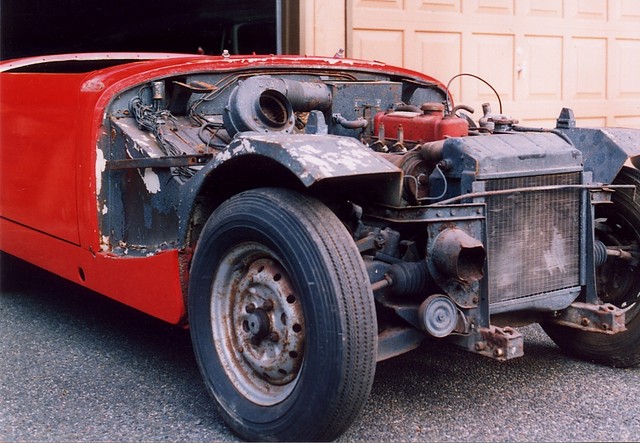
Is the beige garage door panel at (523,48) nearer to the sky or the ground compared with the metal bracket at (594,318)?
nearer to the sky

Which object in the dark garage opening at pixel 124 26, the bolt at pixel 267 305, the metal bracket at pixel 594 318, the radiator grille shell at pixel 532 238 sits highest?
the dark garage opening at pixel 124 26

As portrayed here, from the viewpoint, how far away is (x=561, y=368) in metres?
4.05

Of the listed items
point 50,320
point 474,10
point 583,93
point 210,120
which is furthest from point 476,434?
point 583,93

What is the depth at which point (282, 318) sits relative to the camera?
3178 mm

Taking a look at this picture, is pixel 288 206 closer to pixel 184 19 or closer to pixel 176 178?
pixel 176 178

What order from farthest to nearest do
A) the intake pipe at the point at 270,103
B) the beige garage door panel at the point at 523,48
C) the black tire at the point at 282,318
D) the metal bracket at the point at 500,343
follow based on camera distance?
the beige garage door panel at the point at 523,48 < the intake pipe at the point at 270,103 < the metal bracket at the point at 500,343 < the black tire at the point at 282,318

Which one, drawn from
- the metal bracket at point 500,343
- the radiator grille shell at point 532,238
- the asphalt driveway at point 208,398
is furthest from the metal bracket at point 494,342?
the asphalt driveway at point 208,398

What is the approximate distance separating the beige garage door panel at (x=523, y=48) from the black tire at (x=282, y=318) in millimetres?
4054

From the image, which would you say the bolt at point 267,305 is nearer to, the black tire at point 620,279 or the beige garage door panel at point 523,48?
the black tire at point 620,279

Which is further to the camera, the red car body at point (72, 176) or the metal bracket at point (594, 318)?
the red car body at point (72, 176)

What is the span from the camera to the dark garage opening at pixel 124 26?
886 centimetres

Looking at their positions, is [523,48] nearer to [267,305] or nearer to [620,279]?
[620,279]

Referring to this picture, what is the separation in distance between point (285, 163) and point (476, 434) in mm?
1181

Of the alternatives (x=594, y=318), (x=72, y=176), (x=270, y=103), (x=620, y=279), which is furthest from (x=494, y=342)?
(x=72, y=176)
